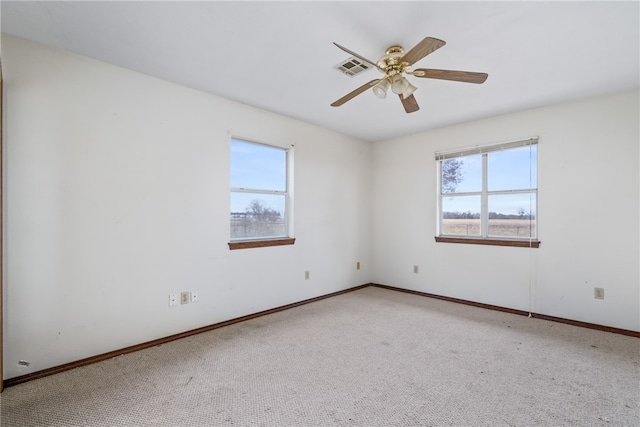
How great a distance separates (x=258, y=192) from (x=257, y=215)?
0.27 m

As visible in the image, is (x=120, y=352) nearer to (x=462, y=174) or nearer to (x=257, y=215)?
(x=257, y=215)

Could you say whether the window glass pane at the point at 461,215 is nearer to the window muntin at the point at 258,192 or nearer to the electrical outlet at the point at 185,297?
the window muntin at the point at 258,192

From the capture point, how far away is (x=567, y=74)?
2535mm

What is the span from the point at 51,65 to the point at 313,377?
115 inches

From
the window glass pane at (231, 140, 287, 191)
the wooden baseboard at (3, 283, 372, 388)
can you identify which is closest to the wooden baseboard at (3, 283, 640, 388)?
the wooden baseboard at (3, 283, 372, 388)

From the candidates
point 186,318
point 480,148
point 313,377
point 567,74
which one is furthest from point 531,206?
point 186,318

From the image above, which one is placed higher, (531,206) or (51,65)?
(51,65)

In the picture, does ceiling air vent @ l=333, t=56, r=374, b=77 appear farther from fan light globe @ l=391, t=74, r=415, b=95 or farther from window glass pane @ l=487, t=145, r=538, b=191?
window glass pane @ l=487, t=145, r=538, b=191

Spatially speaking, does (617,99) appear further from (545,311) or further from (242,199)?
(242,199)

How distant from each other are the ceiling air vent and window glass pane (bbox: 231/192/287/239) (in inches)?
66.6

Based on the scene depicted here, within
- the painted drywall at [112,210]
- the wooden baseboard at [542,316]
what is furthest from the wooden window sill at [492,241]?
the painted drywall at [112,210]

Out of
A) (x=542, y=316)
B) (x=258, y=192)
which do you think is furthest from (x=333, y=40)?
(x=542, y=316)

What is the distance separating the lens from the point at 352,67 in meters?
2.41

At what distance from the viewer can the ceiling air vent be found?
2318mm
